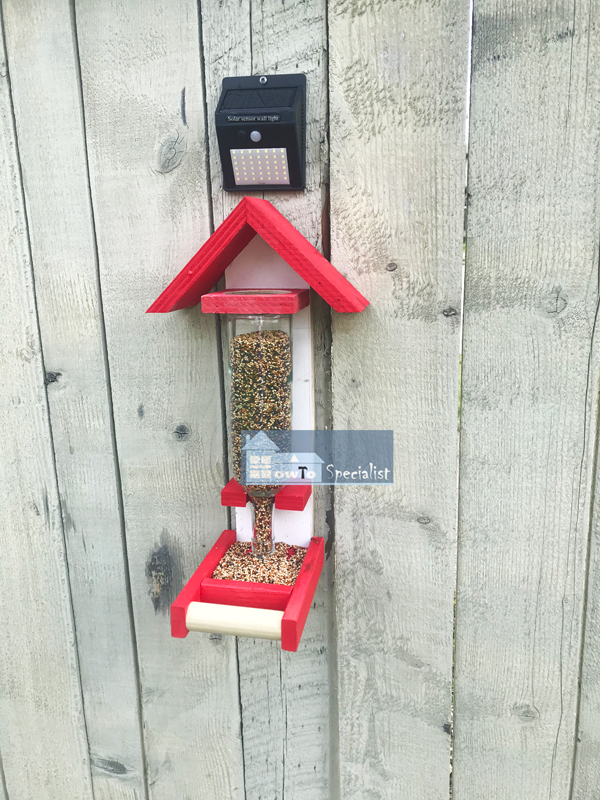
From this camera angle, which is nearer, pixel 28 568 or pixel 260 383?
pixel 260 383

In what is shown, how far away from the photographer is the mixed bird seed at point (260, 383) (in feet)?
2.68

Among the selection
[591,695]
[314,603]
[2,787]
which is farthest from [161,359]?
[2,787]

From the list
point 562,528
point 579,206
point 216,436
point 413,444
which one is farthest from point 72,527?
point 579,206

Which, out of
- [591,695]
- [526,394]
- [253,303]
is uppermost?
[253,303]

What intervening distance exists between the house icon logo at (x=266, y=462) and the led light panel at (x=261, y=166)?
40 cm

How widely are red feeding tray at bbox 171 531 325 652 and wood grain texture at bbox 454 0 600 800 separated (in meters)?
0.31

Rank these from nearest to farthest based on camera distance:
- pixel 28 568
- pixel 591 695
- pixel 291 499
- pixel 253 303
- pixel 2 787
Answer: pixel 253 303, pixel 291 499, pixel 591 695, pixel 28 568, pixel 2 787

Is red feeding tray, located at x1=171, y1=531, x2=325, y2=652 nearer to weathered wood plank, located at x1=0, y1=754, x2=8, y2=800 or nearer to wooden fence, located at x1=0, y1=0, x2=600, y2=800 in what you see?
wooden fence, located at x1=0, y1=0, x2=600, y2=800

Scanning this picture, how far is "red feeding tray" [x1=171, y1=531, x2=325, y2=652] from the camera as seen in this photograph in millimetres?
791

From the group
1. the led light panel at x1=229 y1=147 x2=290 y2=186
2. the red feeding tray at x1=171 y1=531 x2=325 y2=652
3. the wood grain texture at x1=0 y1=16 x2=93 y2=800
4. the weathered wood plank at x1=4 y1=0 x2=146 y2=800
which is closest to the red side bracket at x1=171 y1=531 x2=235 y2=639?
the red feeding tray at x1=171 y1=531 x2=325 y2=652

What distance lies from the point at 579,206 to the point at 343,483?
564 millimetres

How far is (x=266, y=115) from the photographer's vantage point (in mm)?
833

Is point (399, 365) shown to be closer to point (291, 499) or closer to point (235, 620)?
point (291, 499)

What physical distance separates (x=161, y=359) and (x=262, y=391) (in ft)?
0.89
